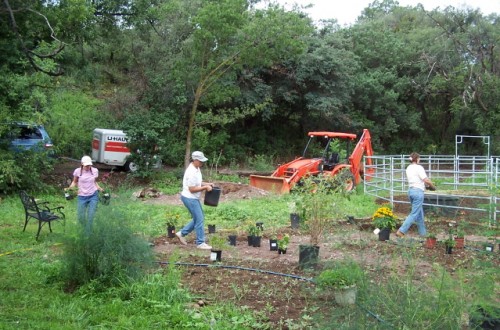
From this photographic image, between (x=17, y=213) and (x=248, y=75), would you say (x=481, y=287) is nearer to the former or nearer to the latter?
(x=17, y=213)


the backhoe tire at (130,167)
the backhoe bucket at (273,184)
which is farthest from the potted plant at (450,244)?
the backhoe tire at (130,167)

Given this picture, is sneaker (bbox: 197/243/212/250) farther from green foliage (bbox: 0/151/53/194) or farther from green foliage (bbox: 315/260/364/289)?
green foliage (bbox: 0/151/53/194)

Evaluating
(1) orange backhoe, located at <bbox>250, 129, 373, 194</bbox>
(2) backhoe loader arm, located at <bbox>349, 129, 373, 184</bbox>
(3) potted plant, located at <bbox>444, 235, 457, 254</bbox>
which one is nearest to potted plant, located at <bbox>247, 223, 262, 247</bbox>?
(3) potted plant, located at <bbox>444, 235, 457, 254</bbox>

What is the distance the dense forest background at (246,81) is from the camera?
19125 millimetres

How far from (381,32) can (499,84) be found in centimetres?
718

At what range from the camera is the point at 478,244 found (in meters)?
9.37

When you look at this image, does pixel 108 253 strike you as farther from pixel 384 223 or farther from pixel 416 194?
pixel 416 194

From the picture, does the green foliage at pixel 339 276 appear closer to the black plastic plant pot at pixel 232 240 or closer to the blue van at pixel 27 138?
the black plastic plant pot at pixel 232 240

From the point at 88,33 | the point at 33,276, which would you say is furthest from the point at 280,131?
the point at 33,276

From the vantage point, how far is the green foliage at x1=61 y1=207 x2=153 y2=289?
6.23 meters

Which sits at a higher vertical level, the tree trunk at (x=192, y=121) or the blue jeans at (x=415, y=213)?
the tree trunk at (x=192, y=121)

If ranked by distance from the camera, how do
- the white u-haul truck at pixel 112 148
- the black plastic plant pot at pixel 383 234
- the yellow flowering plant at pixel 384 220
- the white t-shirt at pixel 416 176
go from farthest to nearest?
the white u-haul truck at pixel 112 148, the white t-shirt at pixel 416 176, the yellow flowering plant at pixel 384 220, the black plastic plant pot at pixel 383 234

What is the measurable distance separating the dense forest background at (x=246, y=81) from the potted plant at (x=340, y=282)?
30.6ft

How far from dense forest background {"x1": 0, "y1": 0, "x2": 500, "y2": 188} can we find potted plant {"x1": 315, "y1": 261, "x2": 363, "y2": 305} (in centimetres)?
931
